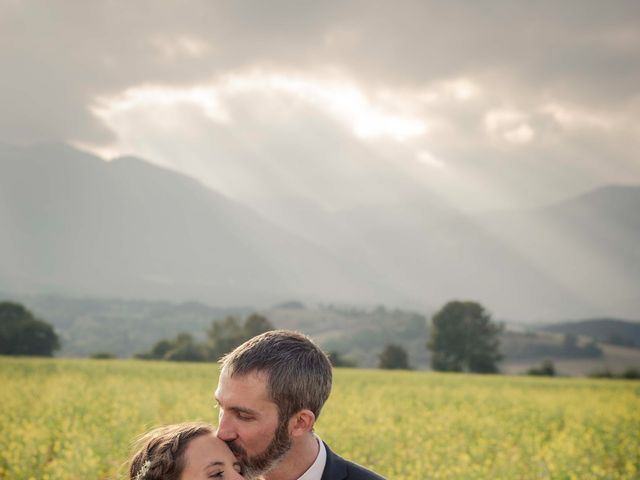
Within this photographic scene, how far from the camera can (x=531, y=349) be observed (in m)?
129

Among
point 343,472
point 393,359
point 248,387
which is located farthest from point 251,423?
point 393,359

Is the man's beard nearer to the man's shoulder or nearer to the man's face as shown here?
the man's face

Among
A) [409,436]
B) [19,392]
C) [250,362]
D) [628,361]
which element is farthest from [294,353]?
[628,361]

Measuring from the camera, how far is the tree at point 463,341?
228ft

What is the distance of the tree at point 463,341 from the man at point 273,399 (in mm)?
69056

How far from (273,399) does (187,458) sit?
0.46 meters

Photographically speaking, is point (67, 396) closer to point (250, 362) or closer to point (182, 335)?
point (250, 362)

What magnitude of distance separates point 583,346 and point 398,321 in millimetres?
63892

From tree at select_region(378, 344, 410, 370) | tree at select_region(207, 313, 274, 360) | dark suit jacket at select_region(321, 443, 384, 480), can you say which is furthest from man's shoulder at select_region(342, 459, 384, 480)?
tree at select_region(207, 313, 274, 360)

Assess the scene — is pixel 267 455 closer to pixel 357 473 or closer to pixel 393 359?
pixel 357 473

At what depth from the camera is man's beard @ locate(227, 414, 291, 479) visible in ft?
9.23

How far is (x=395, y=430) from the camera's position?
12.5m

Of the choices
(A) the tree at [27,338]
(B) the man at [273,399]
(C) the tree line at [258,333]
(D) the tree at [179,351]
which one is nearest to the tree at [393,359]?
(C) the tree line at [258,333]

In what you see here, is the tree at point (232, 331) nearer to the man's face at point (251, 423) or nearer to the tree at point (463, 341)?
Result: the tree at point (463, 341)
